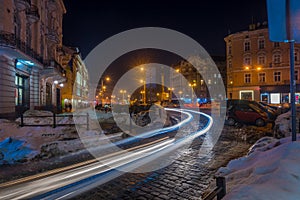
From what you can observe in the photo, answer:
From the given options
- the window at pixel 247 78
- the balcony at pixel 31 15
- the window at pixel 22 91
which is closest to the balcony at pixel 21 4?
the balcony at pixel 31 15

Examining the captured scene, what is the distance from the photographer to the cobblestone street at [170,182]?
4520 millimetres

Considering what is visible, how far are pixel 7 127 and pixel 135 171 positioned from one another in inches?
356

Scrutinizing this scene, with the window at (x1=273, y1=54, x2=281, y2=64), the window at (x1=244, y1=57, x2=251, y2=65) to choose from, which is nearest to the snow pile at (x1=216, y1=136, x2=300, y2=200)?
the window at (x1=273, y1=54, x2=281, y2=64)

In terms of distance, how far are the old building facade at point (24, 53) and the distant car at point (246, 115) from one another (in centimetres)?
1568

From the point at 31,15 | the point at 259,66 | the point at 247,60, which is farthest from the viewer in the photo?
the point at 247,60

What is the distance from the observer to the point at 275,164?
3.73 m

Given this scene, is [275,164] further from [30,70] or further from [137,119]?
[30,70]

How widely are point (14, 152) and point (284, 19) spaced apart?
9.17m

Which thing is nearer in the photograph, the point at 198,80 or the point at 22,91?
the point at 22,91

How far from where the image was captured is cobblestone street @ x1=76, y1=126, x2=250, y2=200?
14.8 feet

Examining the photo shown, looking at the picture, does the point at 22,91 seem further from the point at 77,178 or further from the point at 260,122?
the point at 260,122

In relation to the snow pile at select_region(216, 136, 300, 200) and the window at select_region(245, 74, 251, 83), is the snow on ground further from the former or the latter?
the window at select_region(245, 74, 251, 83)

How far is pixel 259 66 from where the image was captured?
44.5 metres

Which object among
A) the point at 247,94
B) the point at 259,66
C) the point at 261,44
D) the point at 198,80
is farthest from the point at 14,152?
the point at 198,80
